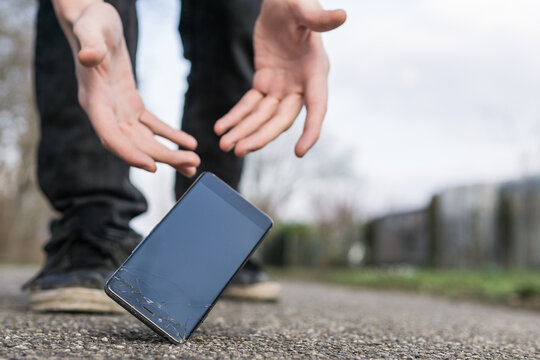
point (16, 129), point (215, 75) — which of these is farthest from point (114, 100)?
point (16, 129)

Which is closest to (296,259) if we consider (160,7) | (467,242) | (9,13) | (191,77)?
(467,242)

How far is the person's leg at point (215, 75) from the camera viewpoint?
6.58 ft

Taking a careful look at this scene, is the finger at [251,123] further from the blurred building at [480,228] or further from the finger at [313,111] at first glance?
the blurred building at [480,228]

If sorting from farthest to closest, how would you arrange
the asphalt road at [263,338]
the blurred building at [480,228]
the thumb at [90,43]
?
1. the blurred building at [480,228]
2. the thumb at [90,43]
3. the asphalt road at [263,338]

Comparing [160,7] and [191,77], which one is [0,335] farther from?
[160,7]

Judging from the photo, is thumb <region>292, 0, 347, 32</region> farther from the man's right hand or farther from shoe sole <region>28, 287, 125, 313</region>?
shoe sole <region>28, 287, 125, 313</region>

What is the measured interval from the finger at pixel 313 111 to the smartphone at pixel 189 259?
225mm

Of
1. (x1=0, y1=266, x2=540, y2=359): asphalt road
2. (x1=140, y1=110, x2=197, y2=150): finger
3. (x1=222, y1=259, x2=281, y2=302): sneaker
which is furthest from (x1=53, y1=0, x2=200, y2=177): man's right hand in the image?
(x1=222, y1=259, x2=281, y2=302): sneaker

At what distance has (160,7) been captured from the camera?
4.30m

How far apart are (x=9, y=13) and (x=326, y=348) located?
10.1 metres

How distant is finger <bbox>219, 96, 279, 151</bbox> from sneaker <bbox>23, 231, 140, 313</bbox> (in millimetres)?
575

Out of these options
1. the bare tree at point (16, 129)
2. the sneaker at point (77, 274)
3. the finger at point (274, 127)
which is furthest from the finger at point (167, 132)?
the bare tree at point (16, 129)

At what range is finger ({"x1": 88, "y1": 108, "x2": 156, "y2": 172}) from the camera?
3.85 ft

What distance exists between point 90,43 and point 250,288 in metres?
1.26
